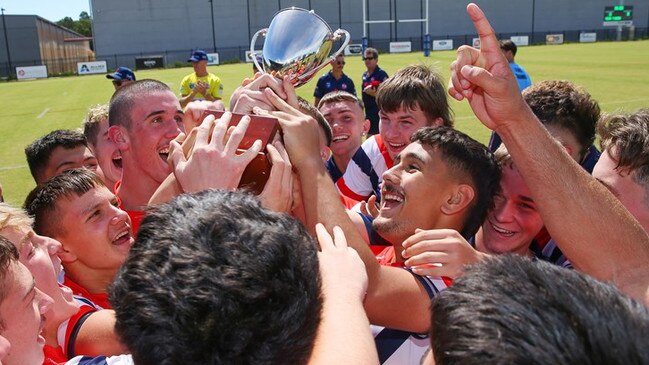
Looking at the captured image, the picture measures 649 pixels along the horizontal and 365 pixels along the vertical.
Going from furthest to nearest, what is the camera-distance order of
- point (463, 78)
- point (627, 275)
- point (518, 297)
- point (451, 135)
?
point (451, 135)
point (463, 78)
point (627, 275)
point (518, 297)

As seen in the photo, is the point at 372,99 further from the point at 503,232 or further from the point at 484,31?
the point at 484,31

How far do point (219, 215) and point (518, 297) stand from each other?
2.10 ft

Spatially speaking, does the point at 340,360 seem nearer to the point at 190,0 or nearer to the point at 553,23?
the point at 190,0

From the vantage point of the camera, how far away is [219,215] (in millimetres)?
1232

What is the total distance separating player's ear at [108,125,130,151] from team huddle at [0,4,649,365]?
1 cm

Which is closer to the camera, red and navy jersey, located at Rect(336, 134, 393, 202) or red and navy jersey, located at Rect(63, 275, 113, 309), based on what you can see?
red and navy jersey, located at Rect(63, 275, 113, 309)

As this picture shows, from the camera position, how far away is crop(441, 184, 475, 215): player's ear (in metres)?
2.72

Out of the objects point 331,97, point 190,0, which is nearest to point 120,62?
point 190,0

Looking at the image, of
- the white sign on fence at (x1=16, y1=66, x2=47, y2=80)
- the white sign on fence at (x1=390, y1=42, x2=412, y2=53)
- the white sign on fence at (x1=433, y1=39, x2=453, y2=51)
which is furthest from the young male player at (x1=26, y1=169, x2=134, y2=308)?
the white sign on fence at (x1=433, y1=39, x2=453, y2=51)

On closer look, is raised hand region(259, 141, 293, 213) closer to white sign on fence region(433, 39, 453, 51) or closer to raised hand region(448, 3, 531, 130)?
raised hand region(448, 3, 531, 130)

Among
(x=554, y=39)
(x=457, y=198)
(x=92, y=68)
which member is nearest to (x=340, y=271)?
(x=457, y=198)

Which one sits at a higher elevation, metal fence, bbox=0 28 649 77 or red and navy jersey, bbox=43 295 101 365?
metal fence, bbox=0 28 649 77

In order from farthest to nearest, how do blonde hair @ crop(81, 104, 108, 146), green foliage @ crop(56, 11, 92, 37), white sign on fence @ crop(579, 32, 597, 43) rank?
green foliage @ crop(56, 11, 92, 37), white sign on fence @ crop(579, 32, 597, 43), blonde hair @ crop(81, 104, 108, 146)

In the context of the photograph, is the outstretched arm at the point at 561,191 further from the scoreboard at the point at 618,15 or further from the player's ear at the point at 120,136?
the scoreboard at the point at 618,15
